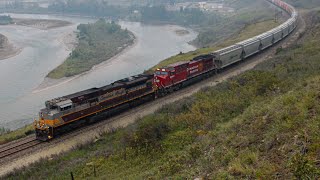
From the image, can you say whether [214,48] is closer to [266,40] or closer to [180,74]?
[266,40]

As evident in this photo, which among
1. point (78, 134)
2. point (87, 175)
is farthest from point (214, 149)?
point (78, 134)

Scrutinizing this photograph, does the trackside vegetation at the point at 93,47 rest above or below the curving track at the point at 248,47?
below

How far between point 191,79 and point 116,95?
36.8ft

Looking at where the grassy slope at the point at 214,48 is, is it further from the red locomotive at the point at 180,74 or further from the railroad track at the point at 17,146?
the railroad track at the point at 17,146

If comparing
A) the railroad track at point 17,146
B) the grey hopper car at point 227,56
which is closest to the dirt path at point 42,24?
the grey hopper car at point 227,56

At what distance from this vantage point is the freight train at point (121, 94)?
2625 centimetres

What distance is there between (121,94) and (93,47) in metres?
79.1

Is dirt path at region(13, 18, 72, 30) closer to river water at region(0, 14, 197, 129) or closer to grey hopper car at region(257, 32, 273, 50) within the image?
river water at region(0, 14, 197, 129)

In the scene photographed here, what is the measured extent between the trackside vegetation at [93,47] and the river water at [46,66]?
9.46 ft

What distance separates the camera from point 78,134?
27.1 m

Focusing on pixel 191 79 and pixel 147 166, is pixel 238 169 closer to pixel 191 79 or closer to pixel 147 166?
pixel 147 166

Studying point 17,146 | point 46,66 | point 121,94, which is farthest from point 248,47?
point 46,66

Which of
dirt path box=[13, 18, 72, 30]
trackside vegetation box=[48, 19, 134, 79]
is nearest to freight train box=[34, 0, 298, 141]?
trackside vegetation box=[48, 19, 134, 79]

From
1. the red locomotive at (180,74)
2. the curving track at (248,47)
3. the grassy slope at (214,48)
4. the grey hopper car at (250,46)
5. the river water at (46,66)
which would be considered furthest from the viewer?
the grassy slope at (214,48)
